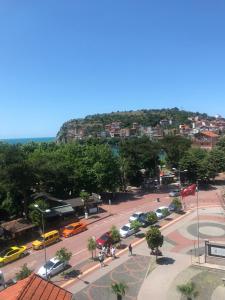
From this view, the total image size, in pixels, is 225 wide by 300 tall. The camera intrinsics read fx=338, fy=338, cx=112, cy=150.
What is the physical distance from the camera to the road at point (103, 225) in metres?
37.5

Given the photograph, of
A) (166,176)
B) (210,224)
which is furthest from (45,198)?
(166,176)

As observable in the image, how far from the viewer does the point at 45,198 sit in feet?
173

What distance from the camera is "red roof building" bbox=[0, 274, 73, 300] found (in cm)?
1462

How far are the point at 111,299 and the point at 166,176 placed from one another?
58.2 m

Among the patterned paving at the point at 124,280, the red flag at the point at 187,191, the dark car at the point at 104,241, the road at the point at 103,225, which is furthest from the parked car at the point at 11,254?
the red flag at the point at 187,191

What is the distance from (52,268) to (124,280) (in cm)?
739

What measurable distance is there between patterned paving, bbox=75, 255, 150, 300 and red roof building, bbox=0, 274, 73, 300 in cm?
1421

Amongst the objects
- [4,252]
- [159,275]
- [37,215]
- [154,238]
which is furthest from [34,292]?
[37,215]

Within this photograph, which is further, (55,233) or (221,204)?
(221,204)

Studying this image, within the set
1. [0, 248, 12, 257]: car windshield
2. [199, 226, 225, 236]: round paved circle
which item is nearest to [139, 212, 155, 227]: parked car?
[199, 226, 225, 236]: round paved circle

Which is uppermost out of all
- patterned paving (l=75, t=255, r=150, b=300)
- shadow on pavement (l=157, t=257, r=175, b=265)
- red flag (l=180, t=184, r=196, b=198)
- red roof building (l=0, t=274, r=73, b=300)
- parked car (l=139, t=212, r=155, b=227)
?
red roof building (l=0, t=274, r=73, b=300)

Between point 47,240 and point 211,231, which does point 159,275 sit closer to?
point 211,231

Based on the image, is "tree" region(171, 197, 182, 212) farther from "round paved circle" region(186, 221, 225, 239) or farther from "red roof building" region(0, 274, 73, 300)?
"red roof building" region(0, 274, 73, 300)

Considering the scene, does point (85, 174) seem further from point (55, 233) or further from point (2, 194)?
point (55, 233)
